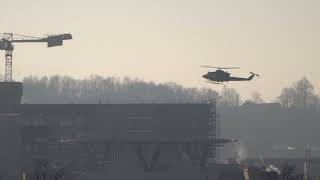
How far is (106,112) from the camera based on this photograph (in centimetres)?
12175

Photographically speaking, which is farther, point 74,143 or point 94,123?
point 94,123

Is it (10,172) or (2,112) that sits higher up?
(2,112)

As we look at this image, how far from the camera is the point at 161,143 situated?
103750 mm

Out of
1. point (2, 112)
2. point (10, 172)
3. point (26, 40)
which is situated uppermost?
point (26, 40)

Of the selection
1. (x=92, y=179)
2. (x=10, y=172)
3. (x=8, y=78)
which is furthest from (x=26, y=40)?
(x=92, y=179)

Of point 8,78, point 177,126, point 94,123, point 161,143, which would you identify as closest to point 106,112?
point 94,123

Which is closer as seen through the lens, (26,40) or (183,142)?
(183,142)

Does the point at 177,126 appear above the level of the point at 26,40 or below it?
below

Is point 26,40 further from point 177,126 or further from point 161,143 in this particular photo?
point 161,143

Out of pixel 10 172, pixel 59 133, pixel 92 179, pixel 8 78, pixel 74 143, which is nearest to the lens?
pixel 92 179

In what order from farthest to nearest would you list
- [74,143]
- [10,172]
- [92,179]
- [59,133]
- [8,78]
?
[8,78], [59,133], [74,143], [10,172], [92,179]

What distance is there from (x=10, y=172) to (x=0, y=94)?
2696cm

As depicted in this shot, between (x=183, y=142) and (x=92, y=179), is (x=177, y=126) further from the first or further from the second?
(x=92, y=179)

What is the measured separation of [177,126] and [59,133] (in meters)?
17.9
